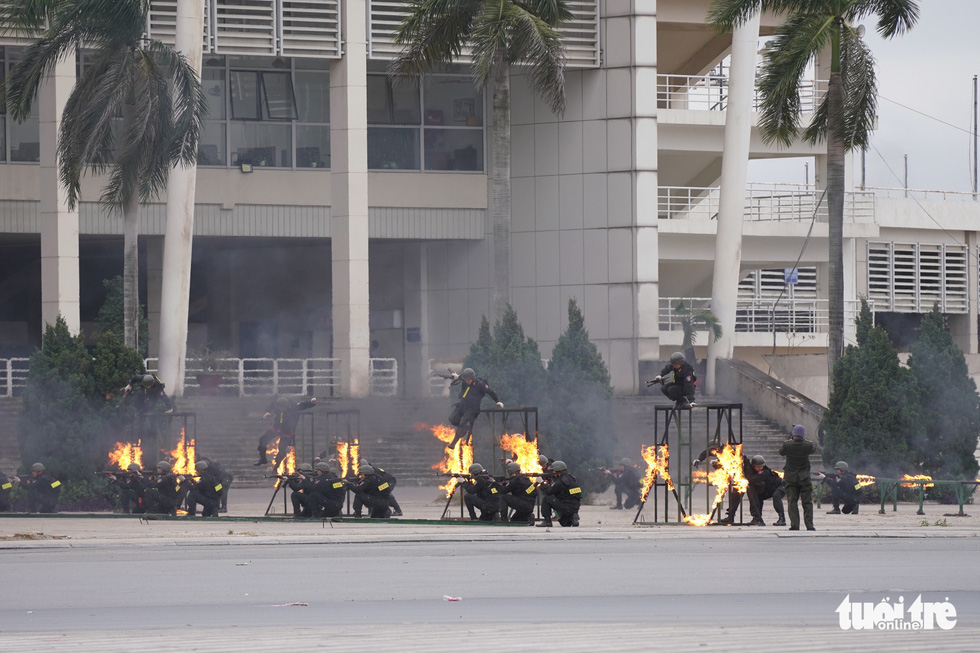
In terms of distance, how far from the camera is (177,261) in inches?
1396

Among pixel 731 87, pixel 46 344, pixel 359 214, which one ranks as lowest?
pixel 46 344

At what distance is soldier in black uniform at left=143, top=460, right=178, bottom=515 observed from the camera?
24.5m

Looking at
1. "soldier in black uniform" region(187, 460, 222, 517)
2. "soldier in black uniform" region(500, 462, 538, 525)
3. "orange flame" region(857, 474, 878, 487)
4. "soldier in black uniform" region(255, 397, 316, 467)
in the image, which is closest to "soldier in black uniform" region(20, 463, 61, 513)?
"soldier in black uniform" region(187, 460, 222, 517)

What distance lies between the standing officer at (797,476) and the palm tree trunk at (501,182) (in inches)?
518

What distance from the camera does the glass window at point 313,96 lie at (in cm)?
4159

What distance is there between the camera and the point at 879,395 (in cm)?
2961

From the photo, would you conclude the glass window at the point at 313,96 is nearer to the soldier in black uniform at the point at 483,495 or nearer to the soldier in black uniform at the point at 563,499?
the soldier in black uniform at the point at 483,495

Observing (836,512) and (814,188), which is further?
(814,188)

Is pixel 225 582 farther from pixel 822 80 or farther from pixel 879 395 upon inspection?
pixel 822 80

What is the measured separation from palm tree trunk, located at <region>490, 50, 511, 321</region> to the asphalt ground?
11.5m

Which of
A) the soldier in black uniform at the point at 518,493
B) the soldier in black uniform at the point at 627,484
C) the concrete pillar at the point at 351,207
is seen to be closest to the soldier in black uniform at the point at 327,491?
the soldier in black uniform at the point at 518,493

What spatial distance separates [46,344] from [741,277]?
28556mm

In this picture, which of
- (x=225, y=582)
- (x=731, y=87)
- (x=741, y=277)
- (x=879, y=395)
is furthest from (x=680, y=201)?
(x=225, y=582)

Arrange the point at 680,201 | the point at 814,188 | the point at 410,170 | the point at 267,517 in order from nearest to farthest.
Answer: the point at 267,517
the point at 410,170
the point at 814,188
the point at 680,201
